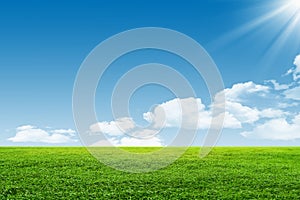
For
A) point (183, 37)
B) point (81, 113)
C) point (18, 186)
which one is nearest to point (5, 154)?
point (18, 186)

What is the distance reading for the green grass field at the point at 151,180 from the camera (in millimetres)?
24047

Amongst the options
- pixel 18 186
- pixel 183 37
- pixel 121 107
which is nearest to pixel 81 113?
pixel 121 107

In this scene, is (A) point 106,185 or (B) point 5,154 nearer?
(A) point 106,185

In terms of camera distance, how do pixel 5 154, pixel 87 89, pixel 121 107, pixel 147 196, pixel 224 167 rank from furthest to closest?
pixel 5 154 < pixel 224 167 < pixel 121 107 < pixel 87 89 < pixel 147 196

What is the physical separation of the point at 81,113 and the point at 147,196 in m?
5.78

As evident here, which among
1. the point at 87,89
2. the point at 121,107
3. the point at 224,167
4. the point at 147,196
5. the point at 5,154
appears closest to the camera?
the point at 147,196

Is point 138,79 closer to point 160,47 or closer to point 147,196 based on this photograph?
point 160,47

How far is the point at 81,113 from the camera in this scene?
24953 millimetres

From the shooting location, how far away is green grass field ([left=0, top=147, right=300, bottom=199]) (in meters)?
24.0

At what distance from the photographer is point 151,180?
2705cm

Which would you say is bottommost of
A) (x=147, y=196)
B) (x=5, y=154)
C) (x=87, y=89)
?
(x=147, y=196)

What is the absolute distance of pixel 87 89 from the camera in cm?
2544

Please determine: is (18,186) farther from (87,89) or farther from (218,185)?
(218,185)

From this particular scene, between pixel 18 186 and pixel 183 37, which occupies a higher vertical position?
pixel 183 37
